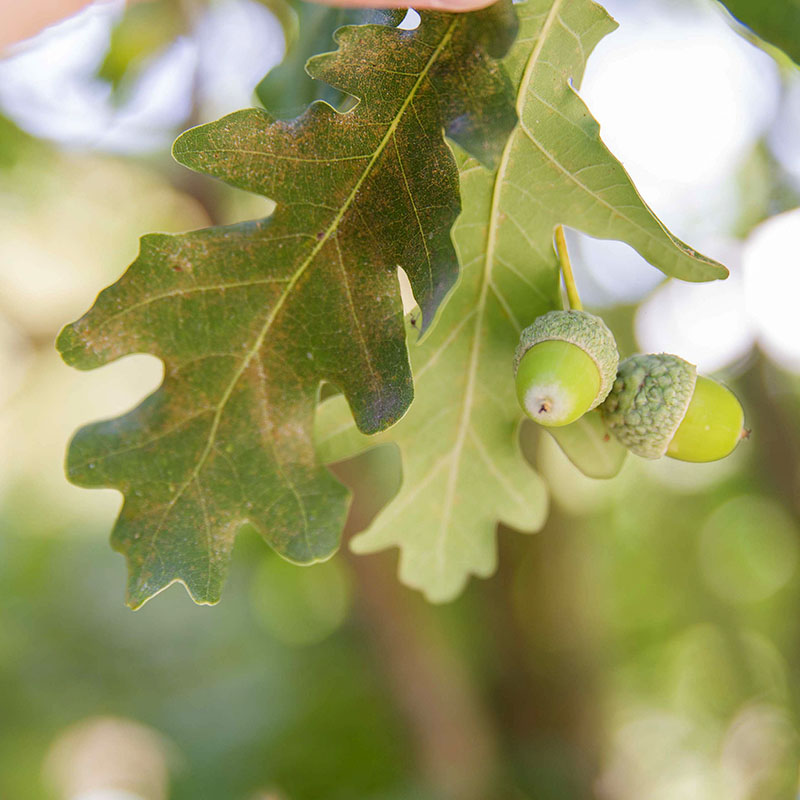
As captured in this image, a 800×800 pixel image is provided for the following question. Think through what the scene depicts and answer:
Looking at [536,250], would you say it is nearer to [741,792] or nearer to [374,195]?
[374,195]

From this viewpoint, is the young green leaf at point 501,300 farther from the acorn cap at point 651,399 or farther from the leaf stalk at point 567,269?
the acorn cap at point 651,399

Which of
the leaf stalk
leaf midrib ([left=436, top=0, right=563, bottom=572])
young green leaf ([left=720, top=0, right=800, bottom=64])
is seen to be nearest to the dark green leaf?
leaf midrib ([left=436, top=0, right=563, bottom=572])

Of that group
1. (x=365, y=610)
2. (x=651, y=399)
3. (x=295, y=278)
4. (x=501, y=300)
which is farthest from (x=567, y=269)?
(x=365, y=610)

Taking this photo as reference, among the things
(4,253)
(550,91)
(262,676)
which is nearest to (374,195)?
(550,91)

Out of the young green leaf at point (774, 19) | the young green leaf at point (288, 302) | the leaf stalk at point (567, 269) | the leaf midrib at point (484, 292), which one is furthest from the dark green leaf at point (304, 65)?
the young green leaf at point (774, 19)

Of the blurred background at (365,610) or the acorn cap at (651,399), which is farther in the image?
the blurred background at (365,610)

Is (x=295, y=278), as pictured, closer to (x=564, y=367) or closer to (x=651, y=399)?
(x=564, y=367)

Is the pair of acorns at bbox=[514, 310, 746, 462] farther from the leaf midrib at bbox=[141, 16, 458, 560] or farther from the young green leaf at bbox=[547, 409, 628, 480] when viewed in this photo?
the leaf midrib at bbox=[141, 16, 458, 560]
